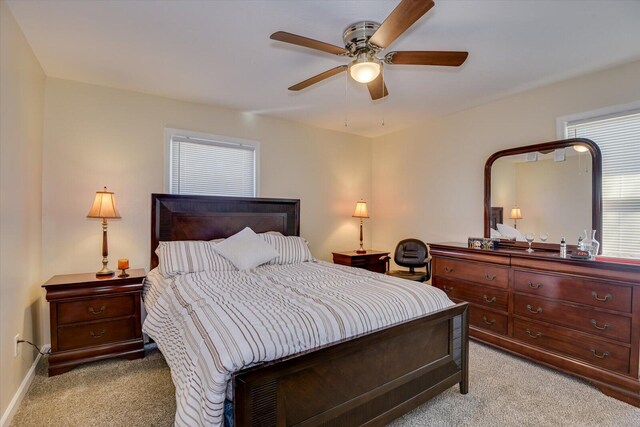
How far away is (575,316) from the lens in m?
2.47

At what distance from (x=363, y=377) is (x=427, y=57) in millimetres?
2001

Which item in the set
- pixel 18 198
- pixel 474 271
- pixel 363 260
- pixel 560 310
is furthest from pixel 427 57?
pixel 18 198

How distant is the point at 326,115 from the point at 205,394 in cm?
349

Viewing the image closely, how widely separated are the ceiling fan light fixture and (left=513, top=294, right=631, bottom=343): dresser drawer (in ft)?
7.74

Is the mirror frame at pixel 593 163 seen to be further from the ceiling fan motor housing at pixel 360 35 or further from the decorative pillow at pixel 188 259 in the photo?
the decorative pillow at pixel 188 259

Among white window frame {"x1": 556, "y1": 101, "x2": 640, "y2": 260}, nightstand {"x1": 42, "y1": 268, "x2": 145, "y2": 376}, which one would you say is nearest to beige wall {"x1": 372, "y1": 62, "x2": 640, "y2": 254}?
white window frame {"x1": 556, "y1": 101, "x2": 640, "y2": 260}

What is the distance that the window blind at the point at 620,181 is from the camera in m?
2.55

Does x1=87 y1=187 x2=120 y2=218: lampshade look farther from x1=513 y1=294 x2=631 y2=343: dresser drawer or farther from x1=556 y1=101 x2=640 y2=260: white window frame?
x1=556 y1=101 x2=640 y2=260: white window frame

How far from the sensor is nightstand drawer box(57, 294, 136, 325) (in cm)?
257

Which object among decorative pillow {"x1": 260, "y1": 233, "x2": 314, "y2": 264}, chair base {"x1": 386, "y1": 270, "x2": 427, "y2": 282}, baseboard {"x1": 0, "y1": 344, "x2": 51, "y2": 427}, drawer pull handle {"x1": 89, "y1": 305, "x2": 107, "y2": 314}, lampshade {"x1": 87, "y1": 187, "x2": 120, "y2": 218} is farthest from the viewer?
chair base {"x1": 386, "y1": 270, "x2": 427, "y2": 282}

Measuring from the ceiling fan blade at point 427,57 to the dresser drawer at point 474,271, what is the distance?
1976 mm

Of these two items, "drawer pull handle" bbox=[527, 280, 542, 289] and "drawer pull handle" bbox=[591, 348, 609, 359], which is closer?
"drawer pull handle" bbox=[591, 348, 609, 359]

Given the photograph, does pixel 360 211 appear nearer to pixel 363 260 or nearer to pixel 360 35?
pixel 363 260

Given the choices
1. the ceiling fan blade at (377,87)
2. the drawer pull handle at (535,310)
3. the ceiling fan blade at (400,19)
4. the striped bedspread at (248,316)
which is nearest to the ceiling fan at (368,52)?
the ceiling fan blade at (400,19)
